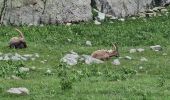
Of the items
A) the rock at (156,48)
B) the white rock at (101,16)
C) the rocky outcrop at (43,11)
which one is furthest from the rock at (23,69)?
the white rock at (101,16)

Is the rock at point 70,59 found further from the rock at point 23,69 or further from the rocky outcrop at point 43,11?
the rocky outcrop at point 43,11

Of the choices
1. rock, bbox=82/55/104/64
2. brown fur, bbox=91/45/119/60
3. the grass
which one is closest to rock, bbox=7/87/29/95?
the grass

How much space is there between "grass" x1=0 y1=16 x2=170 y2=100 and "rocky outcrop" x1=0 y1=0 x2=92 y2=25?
1259 mm

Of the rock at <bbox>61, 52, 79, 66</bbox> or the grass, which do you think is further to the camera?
the rock at <bbox>61, 52, 79, 66</bbox>

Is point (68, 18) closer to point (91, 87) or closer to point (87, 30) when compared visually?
point (87, 30)

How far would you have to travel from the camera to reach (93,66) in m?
23.8

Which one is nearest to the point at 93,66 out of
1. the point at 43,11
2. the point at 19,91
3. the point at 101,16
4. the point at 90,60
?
the point at 90,60

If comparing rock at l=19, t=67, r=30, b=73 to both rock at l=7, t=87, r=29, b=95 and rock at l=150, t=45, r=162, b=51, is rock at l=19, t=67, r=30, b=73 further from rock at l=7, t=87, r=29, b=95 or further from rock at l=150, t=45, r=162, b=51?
rock at l=150, t=45, r=162, b=51

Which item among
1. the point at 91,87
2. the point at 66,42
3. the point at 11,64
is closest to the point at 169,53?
the point at 66,42

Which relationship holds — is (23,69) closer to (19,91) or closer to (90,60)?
(90,60)

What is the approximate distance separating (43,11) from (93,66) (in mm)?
14622

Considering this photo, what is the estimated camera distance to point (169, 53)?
28547mm

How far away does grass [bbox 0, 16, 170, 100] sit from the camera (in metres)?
17.4

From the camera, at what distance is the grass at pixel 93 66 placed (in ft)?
57.1
